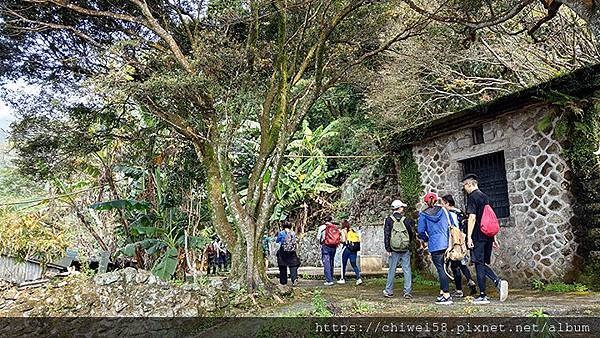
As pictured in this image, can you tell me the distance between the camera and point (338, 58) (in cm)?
978

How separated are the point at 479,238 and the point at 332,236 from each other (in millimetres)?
4395

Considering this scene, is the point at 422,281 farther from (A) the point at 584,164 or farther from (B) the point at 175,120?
(B) the point at 175,120

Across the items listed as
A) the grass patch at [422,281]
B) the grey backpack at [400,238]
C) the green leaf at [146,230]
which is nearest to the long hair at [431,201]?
the grey backpack at [400,238]

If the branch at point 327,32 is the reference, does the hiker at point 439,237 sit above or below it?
below

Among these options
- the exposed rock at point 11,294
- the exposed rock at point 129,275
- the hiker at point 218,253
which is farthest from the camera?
Answer: the hiker at point 218,253

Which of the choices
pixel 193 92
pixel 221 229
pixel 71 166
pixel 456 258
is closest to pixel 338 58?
pixel 193 92

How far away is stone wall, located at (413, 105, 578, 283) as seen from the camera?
7.84 meters

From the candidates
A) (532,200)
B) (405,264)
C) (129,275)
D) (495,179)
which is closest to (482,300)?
(405,264)

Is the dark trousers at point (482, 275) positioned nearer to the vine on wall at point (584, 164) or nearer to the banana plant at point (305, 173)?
the vine on wall at point (584, 164)

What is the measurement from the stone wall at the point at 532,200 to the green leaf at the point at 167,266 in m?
6.28

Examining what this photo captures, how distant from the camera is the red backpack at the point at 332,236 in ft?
34.9

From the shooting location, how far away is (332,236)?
1070 centimetres

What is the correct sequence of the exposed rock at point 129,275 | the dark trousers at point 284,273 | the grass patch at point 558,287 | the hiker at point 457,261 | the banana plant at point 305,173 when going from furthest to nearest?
the banana plant at point 305,173, the dark trousers at point 284,273, the exposed rock at point 129,275, the grass patch at point 558,287, the hiker at point 457,261

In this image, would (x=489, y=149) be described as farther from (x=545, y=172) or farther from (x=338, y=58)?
(x=338, y=58)
